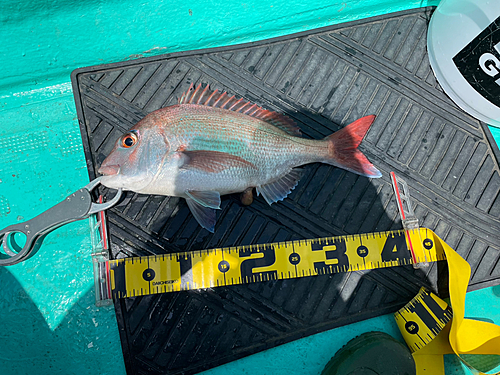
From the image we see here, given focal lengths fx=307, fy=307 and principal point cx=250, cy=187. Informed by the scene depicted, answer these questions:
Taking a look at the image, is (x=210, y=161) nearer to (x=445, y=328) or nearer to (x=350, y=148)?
(x=350, y=148)

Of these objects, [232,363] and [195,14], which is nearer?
[232,363]

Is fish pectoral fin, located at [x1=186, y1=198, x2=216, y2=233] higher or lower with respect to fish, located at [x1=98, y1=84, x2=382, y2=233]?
lower

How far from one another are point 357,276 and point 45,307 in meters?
2.27

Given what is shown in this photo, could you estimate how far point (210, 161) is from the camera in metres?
1.93

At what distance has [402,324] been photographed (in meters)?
2.19

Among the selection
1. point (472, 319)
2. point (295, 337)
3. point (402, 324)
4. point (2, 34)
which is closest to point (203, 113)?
point (295, 337)

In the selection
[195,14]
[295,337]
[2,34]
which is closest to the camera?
[295,337]

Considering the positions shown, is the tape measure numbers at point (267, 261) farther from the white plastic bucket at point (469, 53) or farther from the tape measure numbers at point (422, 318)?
the white plastic bucket at point (469, 53)

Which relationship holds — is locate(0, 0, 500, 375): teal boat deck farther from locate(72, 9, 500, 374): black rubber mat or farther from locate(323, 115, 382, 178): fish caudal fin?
locate(323, 115, 382, 178): fish caudal fin

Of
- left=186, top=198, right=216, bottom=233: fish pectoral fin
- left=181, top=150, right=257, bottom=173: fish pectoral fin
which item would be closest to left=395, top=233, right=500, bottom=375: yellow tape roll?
left=186, top=198, right=216, bottom=233: fish pectoral fin

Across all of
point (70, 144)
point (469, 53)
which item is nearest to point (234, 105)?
point (70, 144)

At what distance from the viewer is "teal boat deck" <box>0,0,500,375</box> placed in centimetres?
217

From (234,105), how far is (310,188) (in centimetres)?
83

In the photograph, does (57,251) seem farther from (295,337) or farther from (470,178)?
(470,178)
